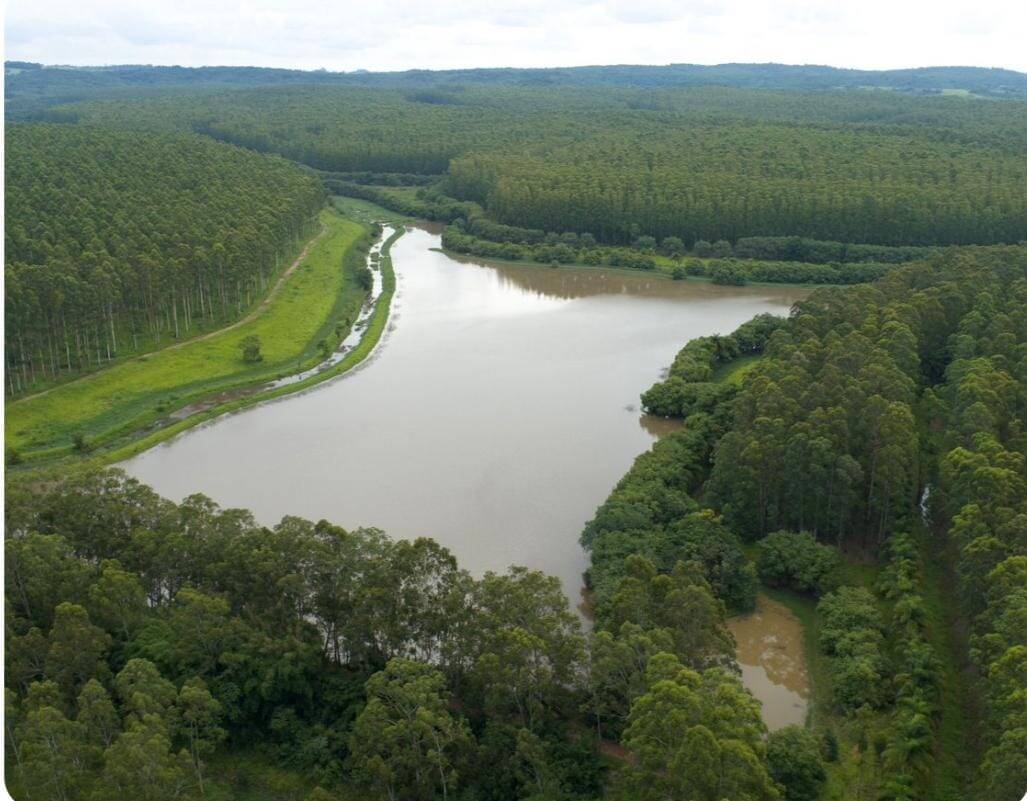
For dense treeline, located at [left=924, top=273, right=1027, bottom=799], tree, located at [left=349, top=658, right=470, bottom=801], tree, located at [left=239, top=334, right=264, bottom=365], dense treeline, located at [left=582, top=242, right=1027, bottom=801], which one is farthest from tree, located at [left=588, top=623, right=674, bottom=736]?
tree, located at [left=239, top=334, right=264, bottom=365]

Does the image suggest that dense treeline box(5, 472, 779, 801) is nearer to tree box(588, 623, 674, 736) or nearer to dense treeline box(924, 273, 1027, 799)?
tree box(588, 623, 674, 736)

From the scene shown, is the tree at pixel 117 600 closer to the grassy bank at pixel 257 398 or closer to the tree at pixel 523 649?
the tree at pixel 523 649

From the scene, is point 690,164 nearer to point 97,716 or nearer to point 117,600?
point 117,600

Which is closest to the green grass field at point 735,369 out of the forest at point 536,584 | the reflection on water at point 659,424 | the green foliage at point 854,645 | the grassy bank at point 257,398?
the forest at point 536,584

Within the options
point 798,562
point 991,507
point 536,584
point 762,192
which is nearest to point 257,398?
point 536,584

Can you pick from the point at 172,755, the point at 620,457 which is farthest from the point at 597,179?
the point at 172,755
